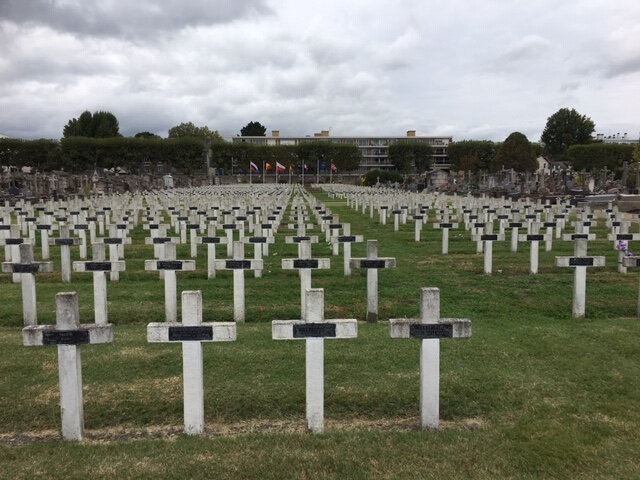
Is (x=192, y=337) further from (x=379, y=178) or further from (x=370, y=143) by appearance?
(x=370, y=143)

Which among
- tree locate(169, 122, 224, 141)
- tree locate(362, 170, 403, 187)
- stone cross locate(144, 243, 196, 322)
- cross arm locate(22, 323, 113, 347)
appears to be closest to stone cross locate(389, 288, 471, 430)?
cross arm locate(22, 323, 113, 347)

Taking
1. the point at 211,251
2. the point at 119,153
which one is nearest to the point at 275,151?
the point at 119,153

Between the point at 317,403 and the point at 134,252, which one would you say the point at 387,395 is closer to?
the point at 317,403

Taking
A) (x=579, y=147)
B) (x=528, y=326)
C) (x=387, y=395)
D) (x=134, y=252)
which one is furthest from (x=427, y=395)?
(x=579, y=147)

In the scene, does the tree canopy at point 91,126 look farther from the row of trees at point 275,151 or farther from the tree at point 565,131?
the tree at point 565,131

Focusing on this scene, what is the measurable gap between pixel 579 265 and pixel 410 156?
3547 inches

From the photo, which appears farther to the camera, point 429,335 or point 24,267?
point 24,267

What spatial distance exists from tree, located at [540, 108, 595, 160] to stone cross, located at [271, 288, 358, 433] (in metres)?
91.2

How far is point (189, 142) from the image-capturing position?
266 ft

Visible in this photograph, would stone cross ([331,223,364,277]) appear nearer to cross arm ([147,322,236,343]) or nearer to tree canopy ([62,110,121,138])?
cross arm ([147,322,236,343])

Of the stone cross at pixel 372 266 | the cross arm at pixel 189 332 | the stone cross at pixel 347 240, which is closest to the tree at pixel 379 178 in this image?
the stone cross at pixel 347 240

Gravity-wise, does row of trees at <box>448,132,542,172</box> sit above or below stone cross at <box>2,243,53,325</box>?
above

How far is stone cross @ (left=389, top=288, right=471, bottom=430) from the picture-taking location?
4422 millimetres

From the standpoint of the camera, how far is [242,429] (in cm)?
450
